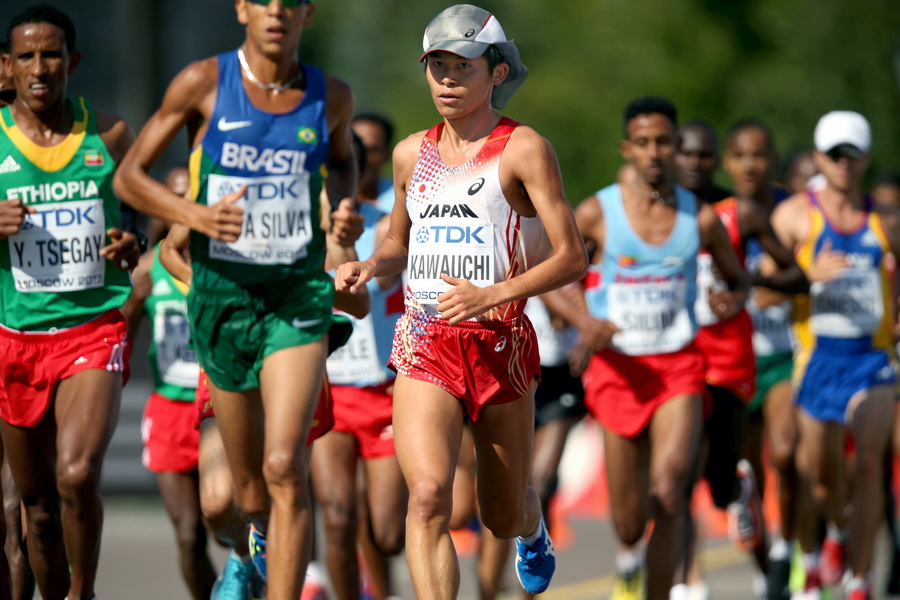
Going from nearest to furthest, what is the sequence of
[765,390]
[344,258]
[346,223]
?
[346,223] → [344,258] → [765,390]

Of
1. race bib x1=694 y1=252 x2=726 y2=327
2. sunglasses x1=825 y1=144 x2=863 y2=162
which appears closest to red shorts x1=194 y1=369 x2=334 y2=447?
race bib x1=694 y1=252 x2=726 y2=327

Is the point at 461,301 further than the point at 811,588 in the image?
No

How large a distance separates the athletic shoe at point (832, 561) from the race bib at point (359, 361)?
3.43 meters

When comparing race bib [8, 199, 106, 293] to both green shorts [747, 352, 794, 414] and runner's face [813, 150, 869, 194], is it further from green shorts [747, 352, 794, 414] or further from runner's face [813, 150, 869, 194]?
green shorts [747, 352, 794, 414]

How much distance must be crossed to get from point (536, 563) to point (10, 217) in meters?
2.79

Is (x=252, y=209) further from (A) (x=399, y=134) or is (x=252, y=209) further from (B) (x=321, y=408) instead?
(A) (x=399, y=134)

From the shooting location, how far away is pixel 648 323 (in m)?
9.10

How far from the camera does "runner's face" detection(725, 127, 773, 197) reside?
1144 cm

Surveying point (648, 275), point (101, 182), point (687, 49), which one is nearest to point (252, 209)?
point (101, 182)

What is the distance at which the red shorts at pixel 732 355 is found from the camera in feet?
32.8

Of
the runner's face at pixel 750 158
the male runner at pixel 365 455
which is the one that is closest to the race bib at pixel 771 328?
the runner's face at pixel 750 158

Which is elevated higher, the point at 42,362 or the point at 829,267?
the point at 829,267

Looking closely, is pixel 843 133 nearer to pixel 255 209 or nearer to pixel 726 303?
pixel 726 303

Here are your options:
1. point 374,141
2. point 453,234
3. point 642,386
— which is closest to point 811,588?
point 642,386
